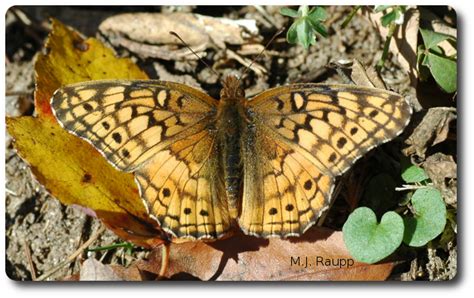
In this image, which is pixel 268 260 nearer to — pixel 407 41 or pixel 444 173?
pixel 444 173

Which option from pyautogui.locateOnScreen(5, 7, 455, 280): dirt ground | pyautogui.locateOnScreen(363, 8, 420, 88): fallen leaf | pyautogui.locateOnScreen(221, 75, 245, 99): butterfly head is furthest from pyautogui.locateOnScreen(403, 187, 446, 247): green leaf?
pyautogui.locateOnScreen(221, 75, 245, 99): butterfly head

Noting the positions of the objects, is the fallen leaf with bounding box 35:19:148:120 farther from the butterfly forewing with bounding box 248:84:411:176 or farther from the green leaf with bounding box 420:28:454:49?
the green leaf with bounding box 420:28:454:49

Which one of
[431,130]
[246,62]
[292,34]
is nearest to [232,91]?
[292,34]

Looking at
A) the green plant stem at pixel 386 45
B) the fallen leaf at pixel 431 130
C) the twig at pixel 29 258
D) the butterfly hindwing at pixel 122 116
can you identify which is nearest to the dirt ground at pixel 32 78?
the twig at pixel 29 258

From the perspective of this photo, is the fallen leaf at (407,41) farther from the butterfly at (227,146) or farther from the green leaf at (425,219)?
the butterfly at (227,146)

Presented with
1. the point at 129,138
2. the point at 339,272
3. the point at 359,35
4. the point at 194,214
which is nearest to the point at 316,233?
the point at 339,272
